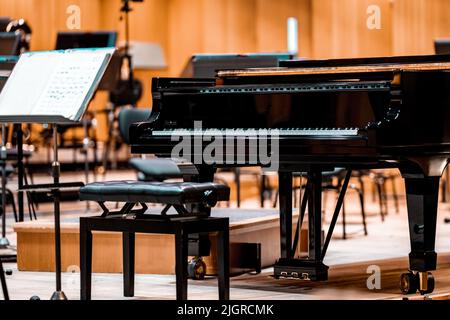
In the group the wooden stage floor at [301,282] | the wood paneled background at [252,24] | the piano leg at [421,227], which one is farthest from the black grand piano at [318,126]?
the wood paneled background at [252,24]

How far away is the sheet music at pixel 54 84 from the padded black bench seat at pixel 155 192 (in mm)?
400

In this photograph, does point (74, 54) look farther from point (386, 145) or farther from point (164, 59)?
point (164, 59)

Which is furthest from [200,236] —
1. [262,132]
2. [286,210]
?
[262,132]

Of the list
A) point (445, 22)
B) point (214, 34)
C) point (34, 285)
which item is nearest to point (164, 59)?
point (214, 34)

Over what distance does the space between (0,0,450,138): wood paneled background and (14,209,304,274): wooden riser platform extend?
5468mm

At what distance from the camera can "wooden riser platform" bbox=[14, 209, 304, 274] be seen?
5.36m

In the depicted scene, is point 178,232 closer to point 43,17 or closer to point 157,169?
point 157,169

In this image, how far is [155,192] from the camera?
4.05 m

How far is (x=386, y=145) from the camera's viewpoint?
4352mm

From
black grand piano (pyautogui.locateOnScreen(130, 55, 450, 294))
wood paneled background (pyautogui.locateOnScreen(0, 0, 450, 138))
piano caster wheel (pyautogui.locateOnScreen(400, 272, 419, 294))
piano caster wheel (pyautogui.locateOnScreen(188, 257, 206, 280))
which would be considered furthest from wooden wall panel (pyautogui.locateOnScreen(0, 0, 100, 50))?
piano caster wheel (pyautogui.locateOnScreen(400, 272, 419, 294))

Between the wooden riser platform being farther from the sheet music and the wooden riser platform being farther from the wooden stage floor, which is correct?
the sheet music

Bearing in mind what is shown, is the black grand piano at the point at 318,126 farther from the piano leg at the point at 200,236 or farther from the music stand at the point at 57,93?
the music stand at the point at 57,93

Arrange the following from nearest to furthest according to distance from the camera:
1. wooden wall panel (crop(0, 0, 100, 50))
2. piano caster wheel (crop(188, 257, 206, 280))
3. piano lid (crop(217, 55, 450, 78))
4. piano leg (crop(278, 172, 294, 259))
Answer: piano lid (crop(217, 55, 450, 78)), piano leg (crop(278, 172, 294, 259)), piano caster wheel (crop(188, 257, 206, 280)), wooden wall panel (crop(0, 0, 100, 50))
